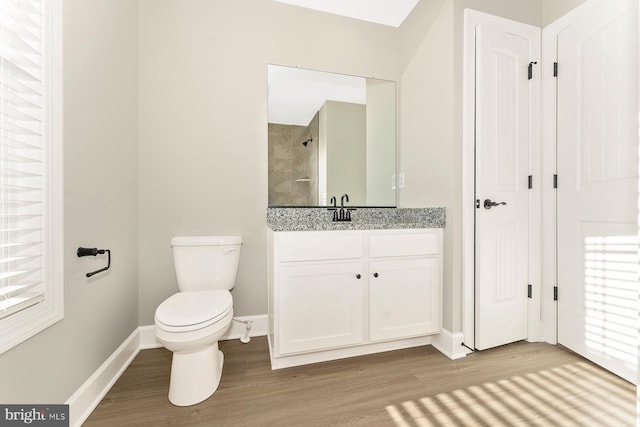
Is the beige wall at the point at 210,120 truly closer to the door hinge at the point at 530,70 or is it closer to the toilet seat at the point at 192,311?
the toilet seat at the point at 192,311

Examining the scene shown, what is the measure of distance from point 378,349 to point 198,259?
52.9 inches

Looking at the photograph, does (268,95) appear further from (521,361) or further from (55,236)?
(521,361)

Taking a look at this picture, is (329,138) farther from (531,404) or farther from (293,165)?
(531,404)

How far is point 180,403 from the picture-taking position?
1.33 m

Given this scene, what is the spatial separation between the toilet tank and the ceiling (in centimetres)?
193

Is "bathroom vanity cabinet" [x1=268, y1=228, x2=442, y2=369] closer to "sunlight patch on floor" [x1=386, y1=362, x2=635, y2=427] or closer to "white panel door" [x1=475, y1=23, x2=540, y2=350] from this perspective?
"white panel door" [x1=475, y1=23, x2=540, y2=350]

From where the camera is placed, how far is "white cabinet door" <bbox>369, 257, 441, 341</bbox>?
69.2 inches

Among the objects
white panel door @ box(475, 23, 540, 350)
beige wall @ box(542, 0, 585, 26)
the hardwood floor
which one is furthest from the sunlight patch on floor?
beige wall @ box(542, 0, 585, 26)

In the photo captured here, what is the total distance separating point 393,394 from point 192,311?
1116mm

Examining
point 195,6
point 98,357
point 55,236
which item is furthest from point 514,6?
point 98,357

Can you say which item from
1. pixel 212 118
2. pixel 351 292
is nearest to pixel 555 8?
pixel 351 292

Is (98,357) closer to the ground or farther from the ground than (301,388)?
farther from the ground

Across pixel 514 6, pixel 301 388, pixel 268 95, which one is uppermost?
pixel 514 6

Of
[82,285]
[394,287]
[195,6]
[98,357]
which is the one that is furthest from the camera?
[195,6]
